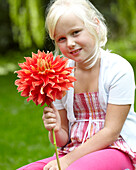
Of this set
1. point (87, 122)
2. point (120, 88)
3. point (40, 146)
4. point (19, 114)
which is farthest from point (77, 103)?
point (19, 114)

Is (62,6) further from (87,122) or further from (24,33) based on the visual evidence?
(24,33)

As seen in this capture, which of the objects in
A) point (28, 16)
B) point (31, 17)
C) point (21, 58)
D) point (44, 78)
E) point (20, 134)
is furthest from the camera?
point (21, 58)

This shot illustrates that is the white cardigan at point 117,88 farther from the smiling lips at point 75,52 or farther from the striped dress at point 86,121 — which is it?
the smiling lips at point 75,52

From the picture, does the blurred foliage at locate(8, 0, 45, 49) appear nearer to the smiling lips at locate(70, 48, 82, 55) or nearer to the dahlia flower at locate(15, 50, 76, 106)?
the smiling lips at locate(70, 48, 82, 55)

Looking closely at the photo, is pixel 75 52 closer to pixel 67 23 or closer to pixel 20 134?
pixel 67 23

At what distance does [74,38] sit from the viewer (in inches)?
87.2

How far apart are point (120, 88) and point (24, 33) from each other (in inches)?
238

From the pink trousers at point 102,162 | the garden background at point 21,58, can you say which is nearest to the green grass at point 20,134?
the garden background at point 21,58

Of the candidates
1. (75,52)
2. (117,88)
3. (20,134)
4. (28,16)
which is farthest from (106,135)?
(28,16)

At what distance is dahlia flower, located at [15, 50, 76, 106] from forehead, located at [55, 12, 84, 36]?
374mm

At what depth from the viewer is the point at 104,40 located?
246 centimetres

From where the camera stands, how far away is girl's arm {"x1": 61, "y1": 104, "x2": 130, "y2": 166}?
223 centimetres

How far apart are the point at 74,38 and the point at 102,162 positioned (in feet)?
2.63

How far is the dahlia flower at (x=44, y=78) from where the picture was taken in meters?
1.80
